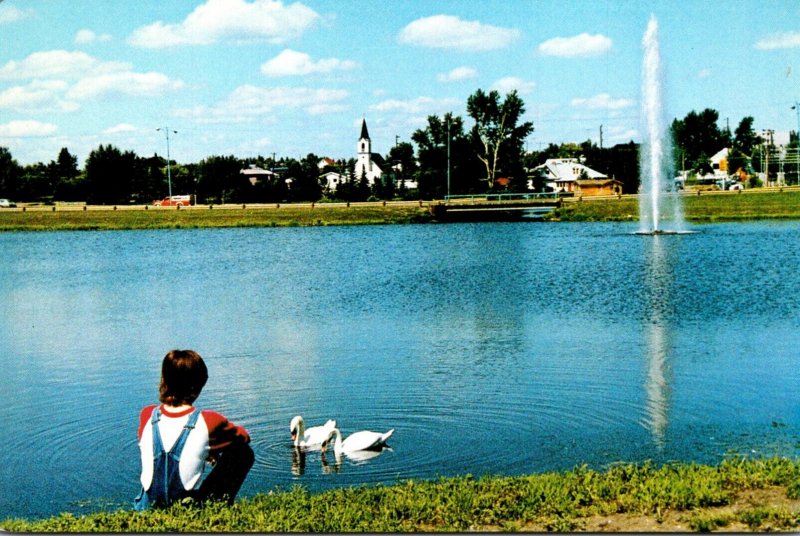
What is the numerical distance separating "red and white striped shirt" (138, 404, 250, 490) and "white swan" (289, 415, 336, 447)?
13.7ft

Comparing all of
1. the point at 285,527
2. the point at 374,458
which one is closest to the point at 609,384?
the point at 374,458

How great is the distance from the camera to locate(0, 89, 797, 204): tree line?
174 feet

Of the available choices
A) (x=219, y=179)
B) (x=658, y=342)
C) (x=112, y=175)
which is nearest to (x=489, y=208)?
(x=219, y=179)

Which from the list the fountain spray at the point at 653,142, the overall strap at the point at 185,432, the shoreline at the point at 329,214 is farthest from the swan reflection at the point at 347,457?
the shoreline at the point at 329,214

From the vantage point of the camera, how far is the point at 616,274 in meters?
31.6

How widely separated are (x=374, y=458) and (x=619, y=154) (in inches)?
4179

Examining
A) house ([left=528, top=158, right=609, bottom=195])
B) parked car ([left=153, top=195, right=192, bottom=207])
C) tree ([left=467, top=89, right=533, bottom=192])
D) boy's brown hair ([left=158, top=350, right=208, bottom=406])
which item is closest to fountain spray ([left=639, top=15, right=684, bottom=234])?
tree ([left=467, top=89, right=533, bottom=192])

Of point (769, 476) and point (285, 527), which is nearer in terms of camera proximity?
point (285, 527)

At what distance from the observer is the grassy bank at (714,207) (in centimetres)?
6178

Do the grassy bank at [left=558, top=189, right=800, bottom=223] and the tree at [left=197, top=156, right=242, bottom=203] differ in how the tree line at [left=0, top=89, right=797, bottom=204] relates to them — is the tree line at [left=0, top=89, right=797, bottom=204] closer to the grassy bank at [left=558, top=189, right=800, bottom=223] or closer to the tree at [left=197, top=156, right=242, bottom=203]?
the tree at [left=197, top=156, right=242, bottom=203]

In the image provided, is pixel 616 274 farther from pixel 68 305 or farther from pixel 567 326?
pixel 68 305

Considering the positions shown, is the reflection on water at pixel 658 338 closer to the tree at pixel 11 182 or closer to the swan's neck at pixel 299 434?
the swan's neck at pixel 299 434

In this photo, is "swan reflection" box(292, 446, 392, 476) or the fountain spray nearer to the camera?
"swan reflection" box(292, 446, 392, 476)

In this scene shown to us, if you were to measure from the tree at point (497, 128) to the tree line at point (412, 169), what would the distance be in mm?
73
